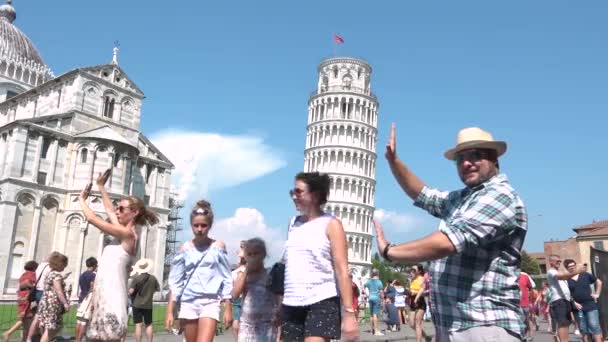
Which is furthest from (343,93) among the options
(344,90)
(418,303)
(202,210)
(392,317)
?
(202,210)

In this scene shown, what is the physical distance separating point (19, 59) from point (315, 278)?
193ft

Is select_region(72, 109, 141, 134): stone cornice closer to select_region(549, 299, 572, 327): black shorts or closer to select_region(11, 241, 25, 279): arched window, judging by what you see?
select_region(11, 241, 25, 279): arched window

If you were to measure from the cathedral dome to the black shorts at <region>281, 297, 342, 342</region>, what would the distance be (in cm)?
5657

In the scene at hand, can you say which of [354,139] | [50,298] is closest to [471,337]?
[50,298]

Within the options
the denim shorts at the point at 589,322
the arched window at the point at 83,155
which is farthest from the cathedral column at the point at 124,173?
the denim shorts at the point at 589,322

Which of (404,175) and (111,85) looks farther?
(111,85)

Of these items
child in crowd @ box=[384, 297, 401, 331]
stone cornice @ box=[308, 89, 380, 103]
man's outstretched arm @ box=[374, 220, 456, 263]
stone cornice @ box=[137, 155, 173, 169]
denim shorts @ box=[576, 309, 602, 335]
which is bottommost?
child in crowd @ box=[384, 297, 401, 331]

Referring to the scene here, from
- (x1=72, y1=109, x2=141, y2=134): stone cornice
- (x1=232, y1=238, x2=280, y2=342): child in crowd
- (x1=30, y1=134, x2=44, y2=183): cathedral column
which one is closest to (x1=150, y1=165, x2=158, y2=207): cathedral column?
(x1=72, y1=109, x2=141, y2=134): stone cornice

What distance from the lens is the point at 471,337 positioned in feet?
9.37

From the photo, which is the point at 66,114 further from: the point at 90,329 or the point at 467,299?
the point at 467,299

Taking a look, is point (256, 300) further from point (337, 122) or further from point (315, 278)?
point (337, 122)

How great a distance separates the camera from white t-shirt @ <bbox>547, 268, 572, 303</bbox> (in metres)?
9.43

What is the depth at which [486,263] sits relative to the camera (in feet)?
9.46

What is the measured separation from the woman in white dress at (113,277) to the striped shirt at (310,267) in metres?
1.82
